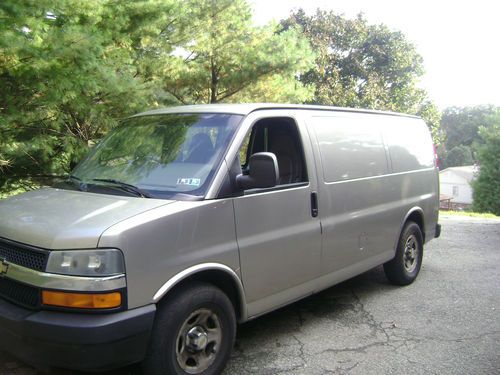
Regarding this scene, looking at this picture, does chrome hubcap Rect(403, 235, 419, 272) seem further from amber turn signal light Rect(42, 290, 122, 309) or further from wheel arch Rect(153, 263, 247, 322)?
amber turn signal light Rect(42, 290, 122, 309)

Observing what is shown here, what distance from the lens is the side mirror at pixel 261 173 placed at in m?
3.46

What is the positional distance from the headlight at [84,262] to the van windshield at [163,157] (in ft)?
2.26

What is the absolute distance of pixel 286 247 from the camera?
3961 mm

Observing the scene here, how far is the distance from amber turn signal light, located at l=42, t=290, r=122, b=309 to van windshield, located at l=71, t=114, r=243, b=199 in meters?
0.84

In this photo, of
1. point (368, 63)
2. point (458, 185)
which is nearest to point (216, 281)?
point (368, 63)

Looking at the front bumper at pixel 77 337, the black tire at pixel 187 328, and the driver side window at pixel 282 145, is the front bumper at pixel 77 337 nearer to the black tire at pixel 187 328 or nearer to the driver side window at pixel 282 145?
the black tire at pixel 187 328

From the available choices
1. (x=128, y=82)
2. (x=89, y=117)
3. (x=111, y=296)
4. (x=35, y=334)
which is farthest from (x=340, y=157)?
(x=89, y=117)

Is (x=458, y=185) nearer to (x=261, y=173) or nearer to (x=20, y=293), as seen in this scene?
(x=261, y=173)

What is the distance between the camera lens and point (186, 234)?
319 cm

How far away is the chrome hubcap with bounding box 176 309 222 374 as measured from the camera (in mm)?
3232

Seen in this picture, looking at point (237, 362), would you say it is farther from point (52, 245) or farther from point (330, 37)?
point (330, 37)

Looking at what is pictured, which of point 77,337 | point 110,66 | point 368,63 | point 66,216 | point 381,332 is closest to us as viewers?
point 77,337

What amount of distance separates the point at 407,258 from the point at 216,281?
132 inches

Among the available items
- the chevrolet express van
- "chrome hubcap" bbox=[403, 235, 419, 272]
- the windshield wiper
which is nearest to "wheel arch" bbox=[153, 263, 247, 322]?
the chevrolet express van
